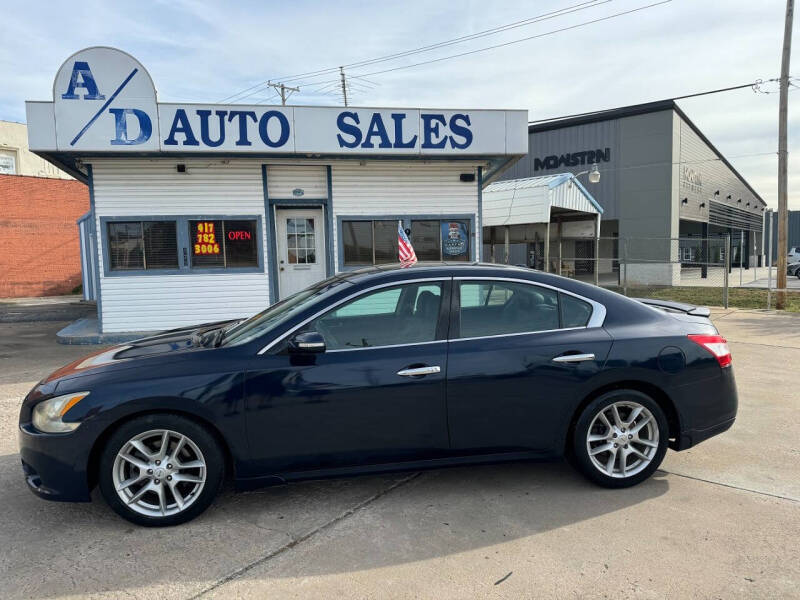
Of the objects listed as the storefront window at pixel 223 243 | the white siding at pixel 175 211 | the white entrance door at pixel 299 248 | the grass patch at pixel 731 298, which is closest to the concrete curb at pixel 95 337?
the white siding at pixel 175 211

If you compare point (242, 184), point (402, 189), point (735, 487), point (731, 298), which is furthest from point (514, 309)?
point (731, 298)

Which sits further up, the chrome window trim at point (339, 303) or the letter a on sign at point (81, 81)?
the letter a on sign at point (81, 81)

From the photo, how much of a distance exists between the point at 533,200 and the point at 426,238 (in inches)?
275

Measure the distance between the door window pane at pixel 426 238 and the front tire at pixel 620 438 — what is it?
774 cm

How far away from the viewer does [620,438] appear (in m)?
3.73

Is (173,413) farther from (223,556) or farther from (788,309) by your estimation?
(788,309)

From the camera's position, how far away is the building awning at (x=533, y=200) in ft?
54.9

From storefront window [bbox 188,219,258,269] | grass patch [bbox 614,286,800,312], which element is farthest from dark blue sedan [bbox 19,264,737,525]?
grass patch [bbox 614,286,800,312]

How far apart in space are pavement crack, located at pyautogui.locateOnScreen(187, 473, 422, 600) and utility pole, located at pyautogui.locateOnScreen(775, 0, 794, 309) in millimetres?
13697

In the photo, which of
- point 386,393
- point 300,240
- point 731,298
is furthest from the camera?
point 731,298

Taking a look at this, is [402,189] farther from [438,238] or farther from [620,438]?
[620,438]

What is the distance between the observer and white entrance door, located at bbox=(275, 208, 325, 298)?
36.4 feet

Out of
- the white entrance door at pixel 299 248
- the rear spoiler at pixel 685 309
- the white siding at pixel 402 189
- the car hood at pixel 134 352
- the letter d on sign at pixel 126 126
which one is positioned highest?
the letter d on sign at pixel 126 126

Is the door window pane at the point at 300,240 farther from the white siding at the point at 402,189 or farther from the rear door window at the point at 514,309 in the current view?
Answer: the rear door window at the point at 514,309
